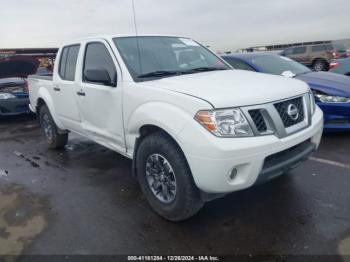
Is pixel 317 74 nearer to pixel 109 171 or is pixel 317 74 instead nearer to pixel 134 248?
pixel 109 171

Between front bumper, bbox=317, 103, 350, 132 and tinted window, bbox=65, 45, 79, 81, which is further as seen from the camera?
front bumper, bbox=317, 103, 350, 132

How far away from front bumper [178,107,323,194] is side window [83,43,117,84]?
1466 mm

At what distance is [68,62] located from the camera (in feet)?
17.0

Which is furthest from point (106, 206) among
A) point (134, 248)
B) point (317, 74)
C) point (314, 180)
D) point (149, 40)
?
point (317, 74)

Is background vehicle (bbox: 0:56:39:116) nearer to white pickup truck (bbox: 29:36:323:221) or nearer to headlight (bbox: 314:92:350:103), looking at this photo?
white pickup truck (bbox: 29:36:323:221)

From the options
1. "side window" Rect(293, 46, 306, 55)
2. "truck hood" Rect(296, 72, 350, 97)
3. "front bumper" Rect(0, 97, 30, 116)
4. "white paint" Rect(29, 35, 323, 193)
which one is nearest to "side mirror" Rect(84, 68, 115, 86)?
"white paint" Rect(29, 35, 323, 193)

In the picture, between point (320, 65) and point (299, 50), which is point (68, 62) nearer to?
point (320, 65)

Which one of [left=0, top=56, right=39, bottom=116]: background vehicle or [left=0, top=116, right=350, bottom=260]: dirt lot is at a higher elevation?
[left=0, top=56, right=39, bottom=116]: background vehicle

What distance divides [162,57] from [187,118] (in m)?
1.40

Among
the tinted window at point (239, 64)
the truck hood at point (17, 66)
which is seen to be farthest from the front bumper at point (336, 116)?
the truck hood at point (17, 66)

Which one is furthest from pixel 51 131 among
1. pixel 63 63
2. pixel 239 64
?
pixel 239 64

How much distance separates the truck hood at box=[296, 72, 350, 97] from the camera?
548cm

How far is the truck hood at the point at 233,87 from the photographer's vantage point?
9.52 feet

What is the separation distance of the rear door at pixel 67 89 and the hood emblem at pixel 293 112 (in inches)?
111
